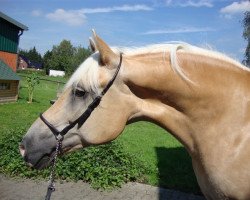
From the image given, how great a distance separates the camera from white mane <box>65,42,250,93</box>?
2.38 m

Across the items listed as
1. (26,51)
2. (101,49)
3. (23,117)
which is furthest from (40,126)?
(26,51)

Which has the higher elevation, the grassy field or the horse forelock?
the horse forelock

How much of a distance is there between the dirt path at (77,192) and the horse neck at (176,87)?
3.65 meters

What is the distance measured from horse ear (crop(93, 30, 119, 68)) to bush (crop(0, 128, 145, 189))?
13.8 ft

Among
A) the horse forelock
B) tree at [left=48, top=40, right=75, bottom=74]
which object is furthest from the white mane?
tree at [left=48, top=40, right=75, bottom=74]

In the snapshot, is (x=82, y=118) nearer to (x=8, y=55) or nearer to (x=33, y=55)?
(x=8, y=55)

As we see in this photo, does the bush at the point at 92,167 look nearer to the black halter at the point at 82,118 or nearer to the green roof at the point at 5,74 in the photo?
the black halter at the point at 82,118

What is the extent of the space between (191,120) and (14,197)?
4.13m

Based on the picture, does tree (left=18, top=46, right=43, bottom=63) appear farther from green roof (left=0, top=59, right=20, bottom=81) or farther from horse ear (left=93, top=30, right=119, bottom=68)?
horse ear (left=93, top=30, right=119, bottom=68)

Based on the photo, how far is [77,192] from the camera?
5.98m

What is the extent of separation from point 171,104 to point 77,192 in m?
4.03

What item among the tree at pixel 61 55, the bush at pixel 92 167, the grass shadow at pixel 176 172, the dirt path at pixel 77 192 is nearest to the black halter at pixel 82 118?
the dirt path at pixel 77 192

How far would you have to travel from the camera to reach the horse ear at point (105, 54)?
2.29 metres

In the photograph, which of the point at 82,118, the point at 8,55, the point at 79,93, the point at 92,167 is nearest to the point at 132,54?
the point at 79,93
